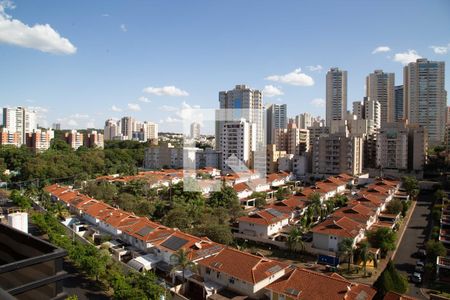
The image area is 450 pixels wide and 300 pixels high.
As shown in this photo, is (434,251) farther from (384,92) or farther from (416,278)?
(384,92)

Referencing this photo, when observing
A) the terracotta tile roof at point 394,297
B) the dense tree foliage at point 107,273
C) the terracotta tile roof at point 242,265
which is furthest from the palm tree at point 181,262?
the terracotta tile roof at point 394,297

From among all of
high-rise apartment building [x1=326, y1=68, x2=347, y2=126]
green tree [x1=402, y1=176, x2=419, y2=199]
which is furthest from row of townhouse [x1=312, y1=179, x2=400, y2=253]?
high-rise apartment building [x1=326, y1=68, x2=347, y2=126]

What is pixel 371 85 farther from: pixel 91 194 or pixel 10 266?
pixel 10 266

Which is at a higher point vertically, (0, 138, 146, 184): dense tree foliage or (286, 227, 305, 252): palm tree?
(0, 138, 146, 184): dense tree foliage

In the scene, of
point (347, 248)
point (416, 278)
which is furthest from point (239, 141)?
point (416, 278)

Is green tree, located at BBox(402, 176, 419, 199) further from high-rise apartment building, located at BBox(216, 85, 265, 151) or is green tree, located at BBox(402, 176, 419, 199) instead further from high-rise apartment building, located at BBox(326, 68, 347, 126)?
high-rise apartment building, located at BBox(326, 68, 347, 126)

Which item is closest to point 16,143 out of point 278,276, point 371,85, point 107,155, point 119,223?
point 107,155
